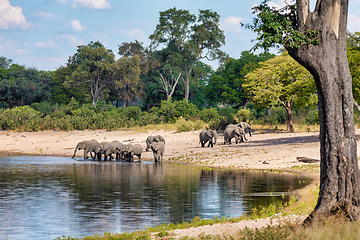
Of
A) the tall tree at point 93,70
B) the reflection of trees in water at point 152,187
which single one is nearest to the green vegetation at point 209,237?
the reflection of trees in water at point 152,187

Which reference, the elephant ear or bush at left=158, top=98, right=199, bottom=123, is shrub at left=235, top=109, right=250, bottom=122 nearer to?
bush at left=158, top=98, right=199, bottom=123

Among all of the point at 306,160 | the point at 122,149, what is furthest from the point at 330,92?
the point at 122,149

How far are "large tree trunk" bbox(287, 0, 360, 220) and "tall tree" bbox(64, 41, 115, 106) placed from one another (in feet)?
191

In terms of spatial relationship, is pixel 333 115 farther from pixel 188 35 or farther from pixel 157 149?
pixel 188 35

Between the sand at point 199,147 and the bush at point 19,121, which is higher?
the bush at point 19,121

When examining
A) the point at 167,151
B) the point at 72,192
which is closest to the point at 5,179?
the point at 72,192

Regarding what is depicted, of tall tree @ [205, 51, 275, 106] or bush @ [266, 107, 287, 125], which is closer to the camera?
bush @ [266, 107, 287, 125]

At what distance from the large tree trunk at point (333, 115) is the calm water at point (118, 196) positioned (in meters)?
3.86

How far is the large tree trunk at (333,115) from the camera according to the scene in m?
10.7

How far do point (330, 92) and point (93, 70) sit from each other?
203 ft

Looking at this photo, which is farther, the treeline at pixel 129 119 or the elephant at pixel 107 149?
the treeline at pixel 129 119

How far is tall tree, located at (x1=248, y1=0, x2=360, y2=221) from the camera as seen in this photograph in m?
10.6

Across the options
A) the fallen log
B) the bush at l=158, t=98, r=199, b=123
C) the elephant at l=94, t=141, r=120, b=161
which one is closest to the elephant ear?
the elephant at l=94, t=141, r=120, b=161

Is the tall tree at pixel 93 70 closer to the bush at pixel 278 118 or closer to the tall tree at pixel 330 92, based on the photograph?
the bush at pixel 278 118
